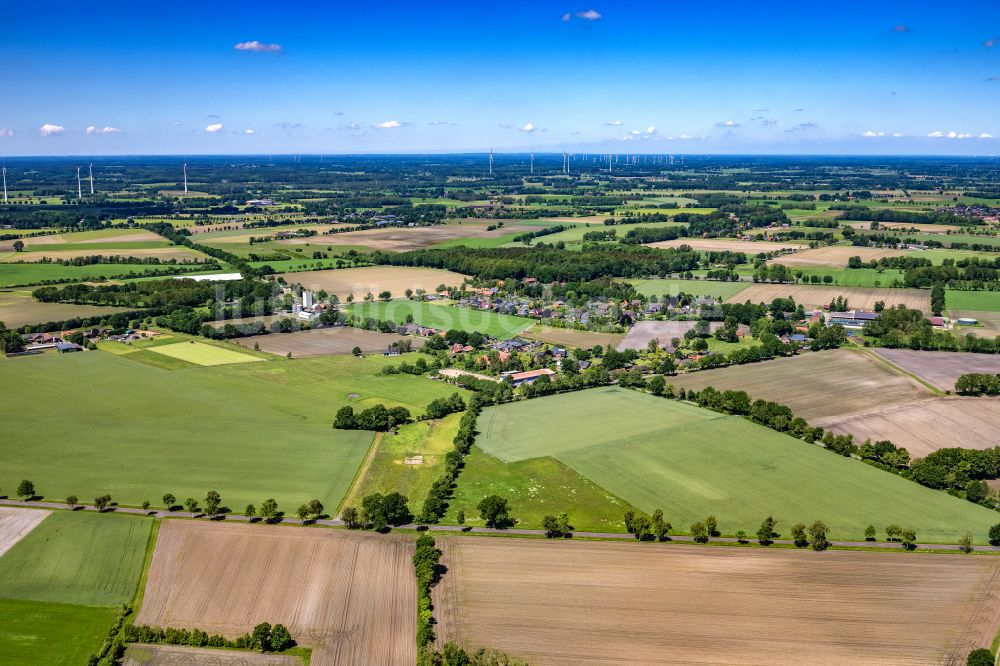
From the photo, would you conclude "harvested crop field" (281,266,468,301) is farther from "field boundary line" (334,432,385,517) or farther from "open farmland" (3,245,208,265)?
"field boundary line" (334,432,385,517)

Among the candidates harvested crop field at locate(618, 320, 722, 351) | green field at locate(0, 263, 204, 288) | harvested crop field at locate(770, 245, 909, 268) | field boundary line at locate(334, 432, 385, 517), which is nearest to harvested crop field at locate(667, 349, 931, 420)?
harvested crop field at locate(618, 320, 722, 351)

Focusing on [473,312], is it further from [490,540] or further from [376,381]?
[490,540]

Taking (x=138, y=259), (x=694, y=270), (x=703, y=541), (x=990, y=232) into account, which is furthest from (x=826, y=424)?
(x=990, y=232)

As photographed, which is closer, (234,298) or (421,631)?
(421,631)

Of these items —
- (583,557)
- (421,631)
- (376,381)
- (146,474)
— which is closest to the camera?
(421,631)

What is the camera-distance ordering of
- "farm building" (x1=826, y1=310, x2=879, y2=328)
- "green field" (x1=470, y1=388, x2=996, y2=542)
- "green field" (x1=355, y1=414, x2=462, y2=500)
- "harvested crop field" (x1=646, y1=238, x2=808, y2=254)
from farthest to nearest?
"harvested crop field" (x1=646, y1=238, x2=808, y2=254), "farm building" (x1=826, y1=310, x2=879, y2=328), "green field" (x1=355, y1=414, x2=462, y2=500), "green field" (x1=470, y1=388, x2=996, y2=542)

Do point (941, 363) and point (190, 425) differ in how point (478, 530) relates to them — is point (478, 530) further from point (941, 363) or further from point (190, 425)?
point (941, 363)
